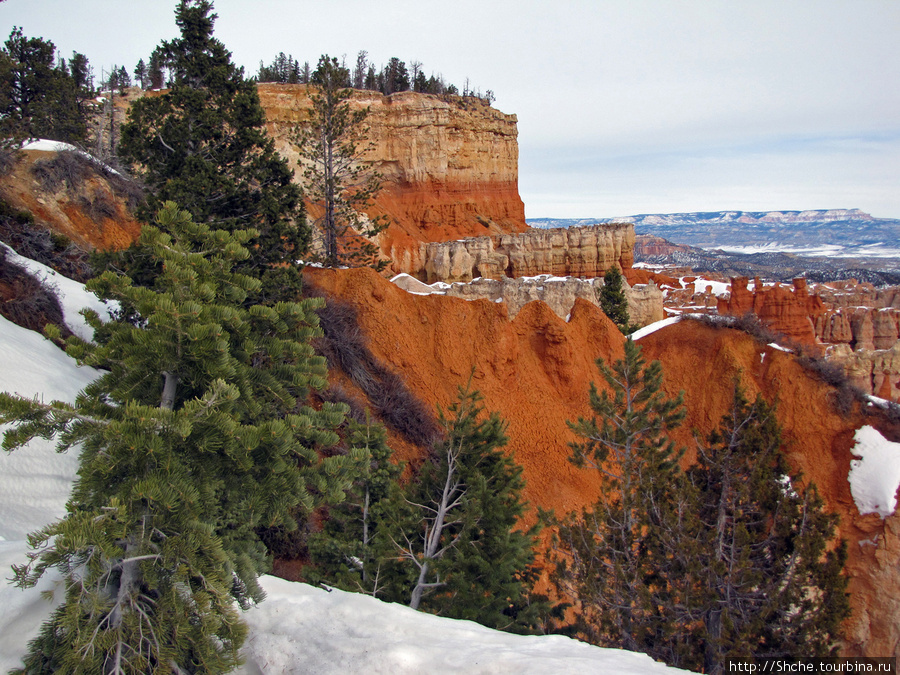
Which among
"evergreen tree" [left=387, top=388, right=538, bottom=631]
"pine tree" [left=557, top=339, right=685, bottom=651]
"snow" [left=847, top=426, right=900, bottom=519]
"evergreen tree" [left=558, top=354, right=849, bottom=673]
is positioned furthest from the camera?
"snow" [left=847, top=426, right=900, bottom=519]

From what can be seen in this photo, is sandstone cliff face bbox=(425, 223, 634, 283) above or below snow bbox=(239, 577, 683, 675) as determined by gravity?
above

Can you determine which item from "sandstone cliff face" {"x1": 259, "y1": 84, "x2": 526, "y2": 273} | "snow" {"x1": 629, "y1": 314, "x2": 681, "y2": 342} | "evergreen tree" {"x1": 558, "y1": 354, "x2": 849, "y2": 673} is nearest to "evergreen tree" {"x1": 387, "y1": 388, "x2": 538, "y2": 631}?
"evergreen tree" {"x1": 558, "y1": 354, "x2": 849, "y2": 673}

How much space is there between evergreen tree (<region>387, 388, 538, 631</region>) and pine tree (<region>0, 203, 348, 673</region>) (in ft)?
15.6

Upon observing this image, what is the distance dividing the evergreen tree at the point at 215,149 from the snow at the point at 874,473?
18.8 meters

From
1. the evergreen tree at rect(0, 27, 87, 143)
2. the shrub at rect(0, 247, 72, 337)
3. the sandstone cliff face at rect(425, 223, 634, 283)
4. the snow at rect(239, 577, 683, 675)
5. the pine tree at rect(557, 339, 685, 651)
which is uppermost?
the evergreen tree at rect(0, 27, 87, 143)

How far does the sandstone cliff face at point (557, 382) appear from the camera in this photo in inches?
669

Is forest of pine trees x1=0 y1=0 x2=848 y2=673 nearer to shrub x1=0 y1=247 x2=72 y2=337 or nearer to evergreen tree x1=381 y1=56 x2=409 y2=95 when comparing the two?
shrub x1=0 y1=247 x2=72 y2=337

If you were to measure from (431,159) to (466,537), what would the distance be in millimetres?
46666

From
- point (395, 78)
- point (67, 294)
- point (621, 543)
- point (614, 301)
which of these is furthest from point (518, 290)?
point (395, 78)

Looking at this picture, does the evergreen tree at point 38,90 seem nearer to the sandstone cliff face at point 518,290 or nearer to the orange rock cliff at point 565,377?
the orange rock cliff at point 565,377

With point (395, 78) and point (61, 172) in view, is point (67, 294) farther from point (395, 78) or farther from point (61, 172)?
point (395, 78)

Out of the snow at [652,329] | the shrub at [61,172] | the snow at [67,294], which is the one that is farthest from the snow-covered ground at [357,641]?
the snow at [652,329]

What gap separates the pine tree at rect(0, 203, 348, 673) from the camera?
3441 millimetres

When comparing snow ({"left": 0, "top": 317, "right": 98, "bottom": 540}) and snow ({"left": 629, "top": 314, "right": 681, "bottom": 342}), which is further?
snow ({"left": 629, "top": 314, "right": 681, "bottom": 342})
